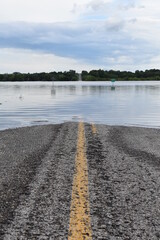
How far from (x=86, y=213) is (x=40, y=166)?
2.97m

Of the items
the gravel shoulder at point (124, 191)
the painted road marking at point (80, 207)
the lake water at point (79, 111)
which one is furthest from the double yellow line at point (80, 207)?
the lake water at point (79, 111)

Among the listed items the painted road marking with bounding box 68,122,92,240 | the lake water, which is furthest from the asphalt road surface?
the lake water

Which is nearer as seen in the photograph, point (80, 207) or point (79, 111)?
point (80, 207)

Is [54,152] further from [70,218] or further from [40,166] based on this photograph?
[70,218]

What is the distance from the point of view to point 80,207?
5.06 meters

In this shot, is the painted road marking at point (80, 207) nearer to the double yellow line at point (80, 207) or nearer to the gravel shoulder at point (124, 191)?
the double yellow line at point (80, 207)

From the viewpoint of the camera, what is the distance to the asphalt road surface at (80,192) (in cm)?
438

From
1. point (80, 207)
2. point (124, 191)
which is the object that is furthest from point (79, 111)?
point (80, 207)

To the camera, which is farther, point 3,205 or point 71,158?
point 71,158

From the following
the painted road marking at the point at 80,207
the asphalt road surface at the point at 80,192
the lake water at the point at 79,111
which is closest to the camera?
the painted road marking at the point at 80,207

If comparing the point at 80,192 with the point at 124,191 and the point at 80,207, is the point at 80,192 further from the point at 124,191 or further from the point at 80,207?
the point at 124,191

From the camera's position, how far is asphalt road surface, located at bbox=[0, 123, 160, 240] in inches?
173

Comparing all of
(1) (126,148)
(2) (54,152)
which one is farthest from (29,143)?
(1) (126,148)

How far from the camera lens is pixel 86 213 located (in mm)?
4848
